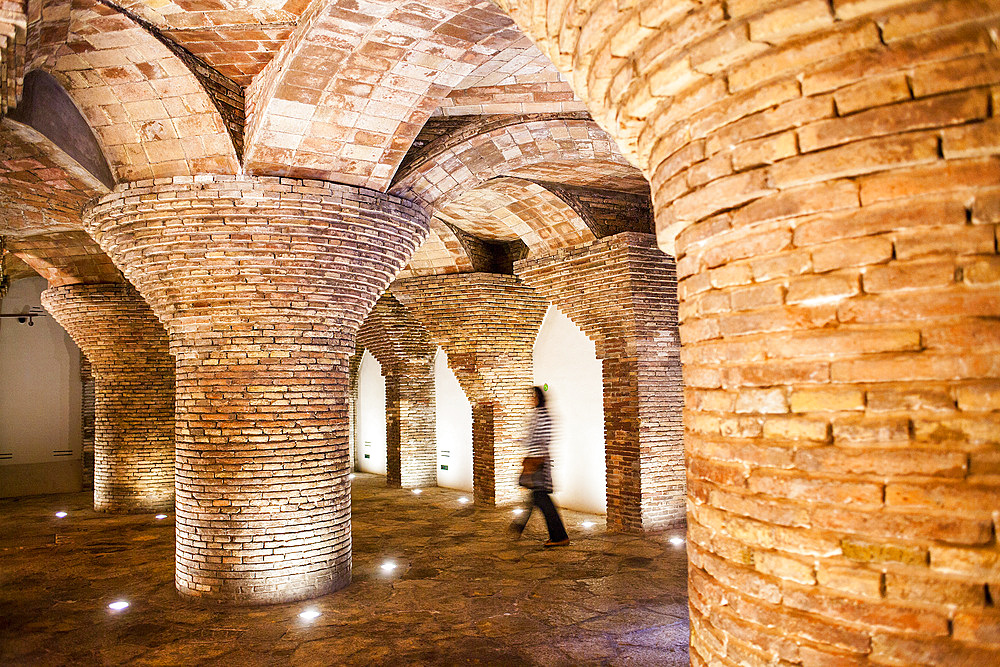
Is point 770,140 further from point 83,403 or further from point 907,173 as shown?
point 83,403

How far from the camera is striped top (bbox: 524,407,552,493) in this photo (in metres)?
7.54

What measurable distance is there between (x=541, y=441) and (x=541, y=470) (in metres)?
0.32

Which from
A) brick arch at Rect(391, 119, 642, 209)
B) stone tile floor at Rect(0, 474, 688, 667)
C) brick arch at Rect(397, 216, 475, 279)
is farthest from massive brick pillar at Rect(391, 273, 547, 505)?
brick arch at Rect(391, 119, 642, 209)

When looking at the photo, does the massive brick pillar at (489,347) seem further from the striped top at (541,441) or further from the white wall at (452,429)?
the striped top at (541,441)

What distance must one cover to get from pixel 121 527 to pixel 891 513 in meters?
10.6

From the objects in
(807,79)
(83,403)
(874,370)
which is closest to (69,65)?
(807,79)

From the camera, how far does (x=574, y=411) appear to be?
10555 mm

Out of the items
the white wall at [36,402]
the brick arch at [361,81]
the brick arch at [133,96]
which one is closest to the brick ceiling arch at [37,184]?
the brick arch at [133,96]

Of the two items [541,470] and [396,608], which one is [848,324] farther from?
[541,470]

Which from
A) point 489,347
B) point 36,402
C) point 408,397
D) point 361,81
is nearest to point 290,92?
point 361,81

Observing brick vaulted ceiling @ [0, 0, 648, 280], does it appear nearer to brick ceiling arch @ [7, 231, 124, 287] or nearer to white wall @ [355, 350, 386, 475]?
brick ceiling arch @ [7, 231, 124, 287]

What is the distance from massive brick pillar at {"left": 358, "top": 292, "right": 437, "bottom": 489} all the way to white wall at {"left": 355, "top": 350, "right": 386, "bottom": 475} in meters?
2.15

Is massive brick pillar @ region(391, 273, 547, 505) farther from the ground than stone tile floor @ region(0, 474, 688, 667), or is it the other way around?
massive brick pillar @ region(391, 273, 547, 505)

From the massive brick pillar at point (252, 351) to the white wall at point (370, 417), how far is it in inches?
366
